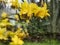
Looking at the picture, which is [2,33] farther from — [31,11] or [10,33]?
[31,11]

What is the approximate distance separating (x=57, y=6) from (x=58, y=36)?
7.0 inches

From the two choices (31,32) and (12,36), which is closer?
(12,36)

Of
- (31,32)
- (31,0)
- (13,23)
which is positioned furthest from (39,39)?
(31,0)

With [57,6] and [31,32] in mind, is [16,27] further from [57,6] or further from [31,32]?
[57,6]

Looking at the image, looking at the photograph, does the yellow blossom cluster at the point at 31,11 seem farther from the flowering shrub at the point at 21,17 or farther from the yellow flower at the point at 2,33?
the yellow flower at the point at 2,33

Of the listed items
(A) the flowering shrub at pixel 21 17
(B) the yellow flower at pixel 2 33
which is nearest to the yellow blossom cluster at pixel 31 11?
(A) the flowering shrub at pixel 21 17

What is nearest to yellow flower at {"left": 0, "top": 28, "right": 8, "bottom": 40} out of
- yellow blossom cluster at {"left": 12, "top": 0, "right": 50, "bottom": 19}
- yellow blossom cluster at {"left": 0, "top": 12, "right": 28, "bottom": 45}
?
yellow blossom cluster at {"left": 0, "top": 12, "right": 28, "bottom": 45}

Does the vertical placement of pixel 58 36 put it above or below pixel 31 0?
below

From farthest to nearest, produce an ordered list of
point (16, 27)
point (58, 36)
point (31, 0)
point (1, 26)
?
point (31, 0) < point (58, 36) < point (16, 27) < point (1, 26)

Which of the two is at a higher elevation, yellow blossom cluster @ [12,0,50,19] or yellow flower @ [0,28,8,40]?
yellow blossom cluster @ [12,0,50,19]

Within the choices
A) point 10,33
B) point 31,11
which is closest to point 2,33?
point 10,33

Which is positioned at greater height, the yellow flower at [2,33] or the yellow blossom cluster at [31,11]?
the yellow blossom cluster at [31,11]

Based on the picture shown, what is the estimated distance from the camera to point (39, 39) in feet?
3.19

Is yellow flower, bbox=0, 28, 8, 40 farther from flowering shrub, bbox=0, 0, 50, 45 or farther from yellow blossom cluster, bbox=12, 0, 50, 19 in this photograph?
yellow blossom cluster, bbox=12, 0, 50, 19
